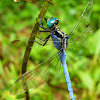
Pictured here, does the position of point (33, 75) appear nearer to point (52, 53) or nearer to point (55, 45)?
point (55, 45)

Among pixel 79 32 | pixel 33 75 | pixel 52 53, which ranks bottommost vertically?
pixel 33 75

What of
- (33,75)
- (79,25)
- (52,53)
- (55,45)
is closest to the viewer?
(33,75)

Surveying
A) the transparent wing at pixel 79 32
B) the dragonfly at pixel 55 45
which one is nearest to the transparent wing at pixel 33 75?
the dragonfly at pixel 55 45

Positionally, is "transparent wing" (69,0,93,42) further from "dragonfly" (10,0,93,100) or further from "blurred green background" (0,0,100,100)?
"blurred green background" (0,0,100,100)

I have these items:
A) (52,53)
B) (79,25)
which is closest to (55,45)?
(79,25)

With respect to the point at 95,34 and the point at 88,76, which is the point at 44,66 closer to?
the point at 88,76

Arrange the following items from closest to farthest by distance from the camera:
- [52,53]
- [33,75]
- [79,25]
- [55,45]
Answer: [33,75] → [55,45] → [79,25] → [52,53]

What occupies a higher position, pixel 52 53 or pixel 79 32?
pixel 79 32

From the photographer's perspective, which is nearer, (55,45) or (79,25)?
(55,45)

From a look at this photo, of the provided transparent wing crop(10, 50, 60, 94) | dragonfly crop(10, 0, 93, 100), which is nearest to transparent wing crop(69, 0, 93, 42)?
dragonfly crop(10, 0, 93, 100)

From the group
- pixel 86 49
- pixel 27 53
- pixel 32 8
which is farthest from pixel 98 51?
pixel 27 53
